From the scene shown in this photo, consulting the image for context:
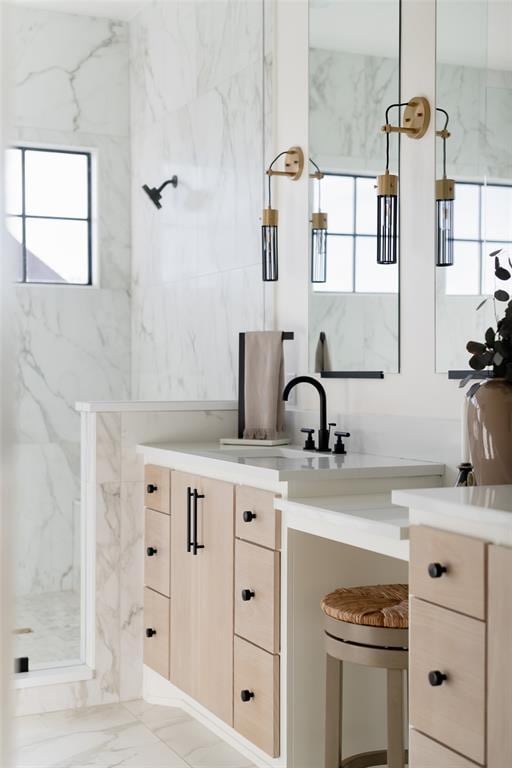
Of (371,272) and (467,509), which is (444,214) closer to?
(371,272)

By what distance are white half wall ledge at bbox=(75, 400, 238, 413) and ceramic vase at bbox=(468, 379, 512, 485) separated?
1.57 m

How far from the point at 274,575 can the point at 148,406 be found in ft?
3.47

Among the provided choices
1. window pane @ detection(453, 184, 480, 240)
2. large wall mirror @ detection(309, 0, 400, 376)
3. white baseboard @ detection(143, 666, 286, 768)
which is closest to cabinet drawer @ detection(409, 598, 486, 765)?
white baseboard @ detection(143, 666, 286, 768)

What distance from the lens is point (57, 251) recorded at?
194 inches

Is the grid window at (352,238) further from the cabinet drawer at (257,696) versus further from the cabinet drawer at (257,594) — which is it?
the cabinet drawer at (257,696)

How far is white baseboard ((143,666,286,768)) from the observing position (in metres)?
2.60

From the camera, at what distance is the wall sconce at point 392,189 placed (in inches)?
107

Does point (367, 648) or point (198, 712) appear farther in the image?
point (198, 712)

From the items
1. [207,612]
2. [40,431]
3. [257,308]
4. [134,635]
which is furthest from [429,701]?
[40,431]

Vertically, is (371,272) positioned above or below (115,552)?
above

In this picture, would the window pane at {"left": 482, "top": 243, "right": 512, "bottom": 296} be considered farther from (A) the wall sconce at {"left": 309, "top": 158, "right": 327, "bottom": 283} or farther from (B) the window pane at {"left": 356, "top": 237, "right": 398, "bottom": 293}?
(A) the wall sconce at {"left": 309, "top": 158, "right": 327, "bottom": 283}

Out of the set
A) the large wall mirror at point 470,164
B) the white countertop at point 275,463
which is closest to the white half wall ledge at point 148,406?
the white countertop at point 275,463

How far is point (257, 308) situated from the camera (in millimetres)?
3742

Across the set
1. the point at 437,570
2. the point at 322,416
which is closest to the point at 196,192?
the point at 322,416
